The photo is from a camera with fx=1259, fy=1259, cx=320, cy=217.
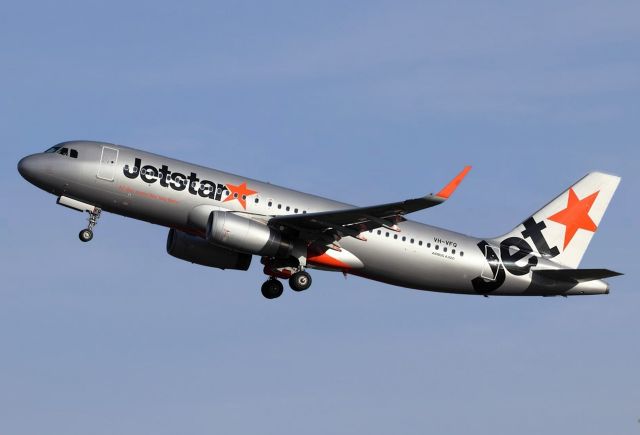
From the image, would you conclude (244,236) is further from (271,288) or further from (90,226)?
(90,226)

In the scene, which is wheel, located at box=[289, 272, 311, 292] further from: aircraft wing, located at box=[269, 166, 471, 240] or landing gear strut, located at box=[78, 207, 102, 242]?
landing gear strut, located at box=[78, 207, 102, 242]

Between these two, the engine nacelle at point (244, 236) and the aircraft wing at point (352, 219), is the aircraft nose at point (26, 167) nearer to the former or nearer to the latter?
the engine nacelle at point (244, 236)

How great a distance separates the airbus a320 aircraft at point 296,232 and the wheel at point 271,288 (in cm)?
4

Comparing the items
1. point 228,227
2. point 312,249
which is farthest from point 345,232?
point 228,227

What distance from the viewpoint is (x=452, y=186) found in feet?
144

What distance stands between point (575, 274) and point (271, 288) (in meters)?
12.6

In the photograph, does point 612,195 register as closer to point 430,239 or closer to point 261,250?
point 430,239

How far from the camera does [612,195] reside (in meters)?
57.0

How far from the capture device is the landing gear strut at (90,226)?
161 ft

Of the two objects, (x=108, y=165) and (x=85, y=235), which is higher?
(x=108, y=165)

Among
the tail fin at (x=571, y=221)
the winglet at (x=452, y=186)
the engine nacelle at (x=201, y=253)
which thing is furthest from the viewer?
the tail fin at (x=571, y=221)

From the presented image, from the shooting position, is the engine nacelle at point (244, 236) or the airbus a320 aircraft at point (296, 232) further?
the airbus a320 aircraft at point (296, 232)

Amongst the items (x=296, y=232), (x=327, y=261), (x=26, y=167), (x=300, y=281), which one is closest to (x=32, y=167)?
(x=26, y=167)

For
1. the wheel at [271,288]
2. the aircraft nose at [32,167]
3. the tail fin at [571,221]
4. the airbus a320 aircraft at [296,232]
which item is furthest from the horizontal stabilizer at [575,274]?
the aircraft nose at [32,167]
